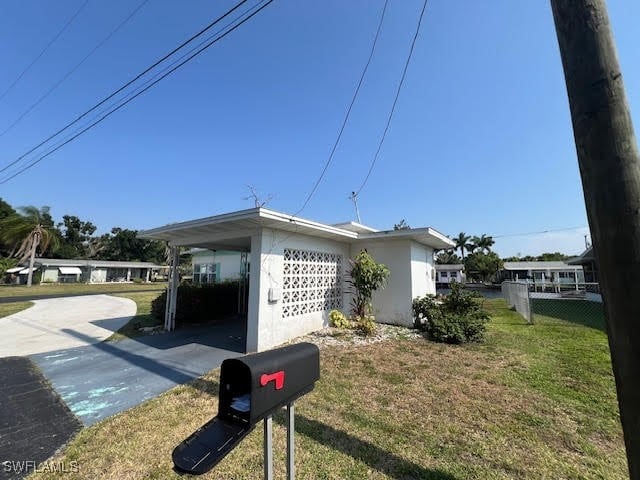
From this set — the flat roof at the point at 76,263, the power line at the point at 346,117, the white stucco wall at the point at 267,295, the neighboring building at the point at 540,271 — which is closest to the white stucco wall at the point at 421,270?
the power line at the point at 346,117

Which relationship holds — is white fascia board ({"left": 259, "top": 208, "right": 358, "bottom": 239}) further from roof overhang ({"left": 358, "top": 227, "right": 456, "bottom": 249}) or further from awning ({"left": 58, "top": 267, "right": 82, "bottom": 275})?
awning ({"left": 58, "top": 267, "right": 82, "bottom": 275})

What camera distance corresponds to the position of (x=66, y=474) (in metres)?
2.60

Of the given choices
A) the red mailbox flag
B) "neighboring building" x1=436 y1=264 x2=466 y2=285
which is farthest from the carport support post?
"neighboring building" x1=436 y1=264 x2=466 y2=285

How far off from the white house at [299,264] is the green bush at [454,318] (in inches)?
22.6

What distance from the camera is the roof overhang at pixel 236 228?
616cm

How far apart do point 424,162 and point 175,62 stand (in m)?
7.76

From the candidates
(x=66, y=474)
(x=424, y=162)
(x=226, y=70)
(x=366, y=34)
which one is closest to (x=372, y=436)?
(x=66, y=474)

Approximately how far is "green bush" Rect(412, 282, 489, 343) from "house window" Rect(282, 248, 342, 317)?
2548 mm

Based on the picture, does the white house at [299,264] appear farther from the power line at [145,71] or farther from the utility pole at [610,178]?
the utility pole at [610,178]

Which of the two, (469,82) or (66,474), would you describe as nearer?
(66,474)

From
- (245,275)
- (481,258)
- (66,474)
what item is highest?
(481,258)

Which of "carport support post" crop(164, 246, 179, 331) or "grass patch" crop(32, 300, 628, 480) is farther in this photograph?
"carport support post" crop(164, 246, 179, 331)

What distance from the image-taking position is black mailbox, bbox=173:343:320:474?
4.27ft

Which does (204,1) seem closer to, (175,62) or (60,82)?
(175,62)
